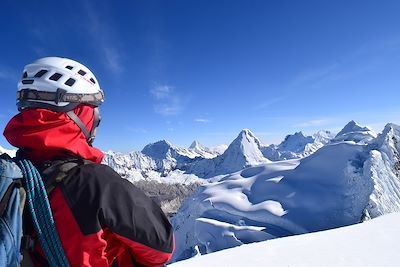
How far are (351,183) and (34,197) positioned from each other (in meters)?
25.7

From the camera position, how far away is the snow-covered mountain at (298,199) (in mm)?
22172

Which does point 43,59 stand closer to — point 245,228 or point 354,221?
point 245,228

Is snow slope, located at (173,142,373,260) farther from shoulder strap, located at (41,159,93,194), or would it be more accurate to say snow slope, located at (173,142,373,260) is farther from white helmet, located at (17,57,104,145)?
shoulder strap, located at (41,159,93,194)

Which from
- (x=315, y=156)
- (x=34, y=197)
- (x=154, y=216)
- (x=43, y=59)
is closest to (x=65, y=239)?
(x=34, y=197)

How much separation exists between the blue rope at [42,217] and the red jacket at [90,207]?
0.03 metres

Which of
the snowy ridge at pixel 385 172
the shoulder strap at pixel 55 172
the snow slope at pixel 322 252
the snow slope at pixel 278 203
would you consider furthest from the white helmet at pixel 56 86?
the snowy ridge at pixel 385 172

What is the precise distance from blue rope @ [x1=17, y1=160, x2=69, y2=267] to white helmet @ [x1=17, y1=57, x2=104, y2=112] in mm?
398

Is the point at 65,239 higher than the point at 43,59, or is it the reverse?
the point at 43,59

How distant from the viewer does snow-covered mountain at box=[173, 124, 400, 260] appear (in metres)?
22.2

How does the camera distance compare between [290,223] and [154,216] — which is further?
[290,223]

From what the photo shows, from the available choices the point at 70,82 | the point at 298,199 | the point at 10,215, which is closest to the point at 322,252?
the point at 70,82

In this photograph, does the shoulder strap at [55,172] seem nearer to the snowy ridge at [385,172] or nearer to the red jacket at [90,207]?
the red jacket at [90,207]

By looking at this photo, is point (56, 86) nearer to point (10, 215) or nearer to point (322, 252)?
point (10, 215)

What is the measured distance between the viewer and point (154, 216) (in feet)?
5.23
